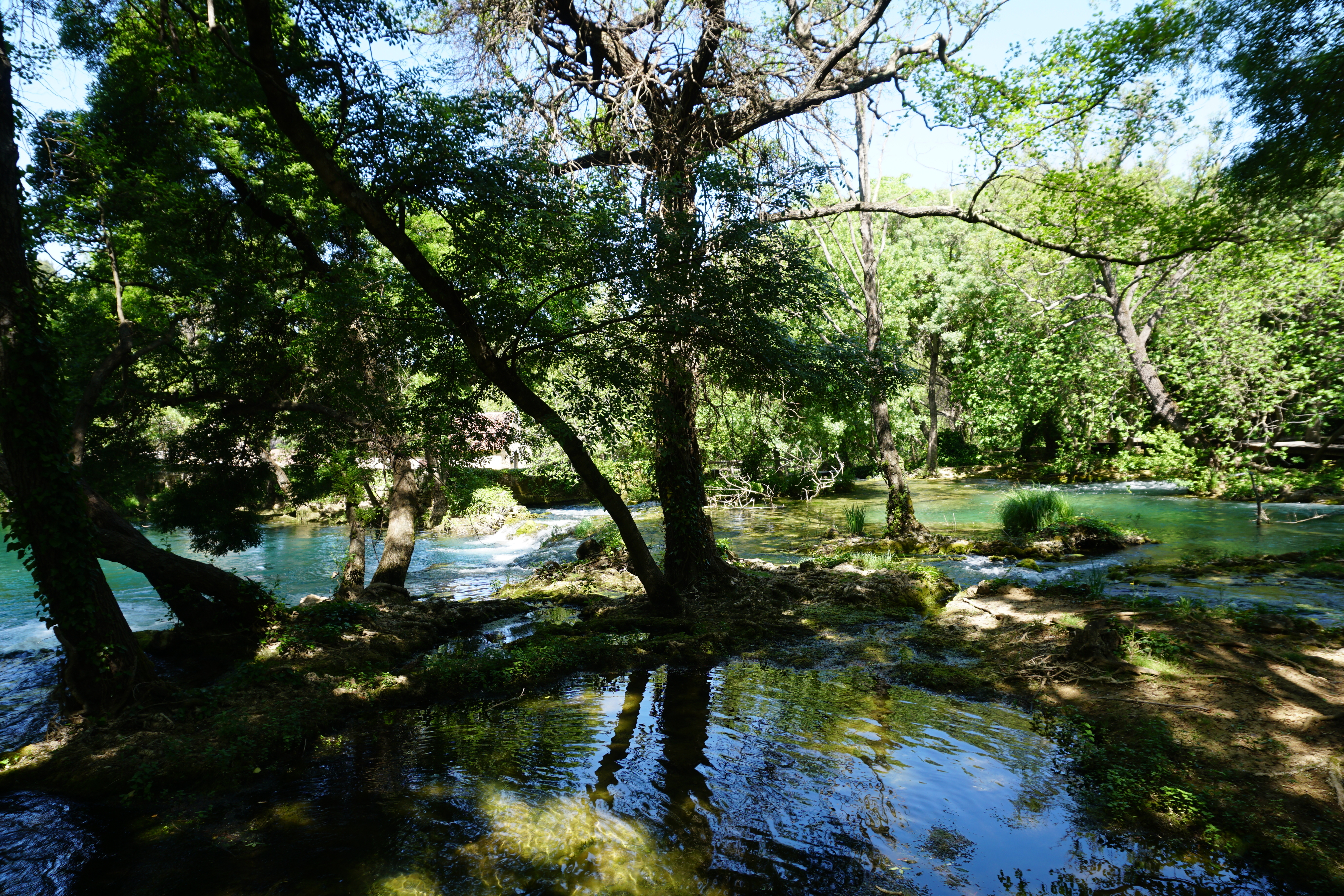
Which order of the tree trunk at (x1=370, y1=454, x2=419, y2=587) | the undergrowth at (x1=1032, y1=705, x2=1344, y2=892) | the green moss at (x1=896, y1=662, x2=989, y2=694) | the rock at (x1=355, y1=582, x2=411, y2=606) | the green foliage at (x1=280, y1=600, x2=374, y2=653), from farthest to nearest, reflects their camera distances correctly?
the tree trunk at (x1=370, y1=454, x2=419, y2=587), the rock at (x1=355, y1=582, x2=411, y2=606), the green foliage at (x1=280, y1=600, x2=374, y2=653), the green moss at (x1=896, y1=662, x2=989, y2=694), the undergrowth at (x1=1032, y1=705, x2=1344, y2=892)

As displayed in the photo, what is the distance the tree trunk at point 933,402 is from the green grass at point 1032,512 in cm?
1676

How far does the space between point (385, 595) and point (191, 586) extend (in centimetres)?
343

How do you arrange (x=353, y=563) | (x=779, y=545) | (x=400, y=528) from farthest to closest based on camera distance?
(x=779, y=545)
(x=400, y=528)
(x=353, y=563)

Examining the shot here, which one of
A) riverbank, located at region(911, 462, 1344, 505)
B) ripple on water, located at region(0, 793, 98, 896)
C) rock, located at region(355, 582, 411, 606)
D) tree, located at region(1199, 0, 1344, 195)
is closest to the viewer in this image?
ripple on water, located at region(0, 793, 98, 896)

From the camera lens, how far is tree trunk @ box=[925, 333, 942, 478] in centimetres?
3300

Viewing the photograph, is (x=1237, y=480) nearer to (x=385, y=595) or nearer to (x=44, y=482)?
(x=385, y=595)

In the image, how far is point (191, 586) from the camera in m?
7.80

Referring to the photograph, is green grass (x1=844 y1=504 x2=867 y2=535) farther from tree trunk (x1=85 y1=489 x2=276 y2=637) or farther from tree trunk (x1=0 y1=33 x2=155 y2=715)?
tree trunk (x1=0 y1=33 x2=155 y2=715)

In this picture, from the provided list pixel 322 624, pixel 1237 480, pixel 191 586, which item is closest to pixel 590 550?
pixel 322 624

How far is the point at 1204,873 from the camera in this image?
3.63 metres

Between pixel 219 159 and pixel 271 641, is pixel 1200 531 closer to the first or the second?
pixel 271 641

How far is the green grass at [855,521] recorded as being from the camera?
665 inches

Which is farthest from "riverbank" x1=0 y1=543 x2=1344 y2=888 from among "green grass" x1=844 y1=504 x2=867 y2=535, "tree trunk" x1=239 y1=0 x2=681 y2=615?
"green grass" x1=844 y1=504 x2=867 y2=535

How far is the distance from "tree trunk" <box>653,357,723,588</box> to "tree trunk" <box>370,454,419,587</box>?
4.96m
